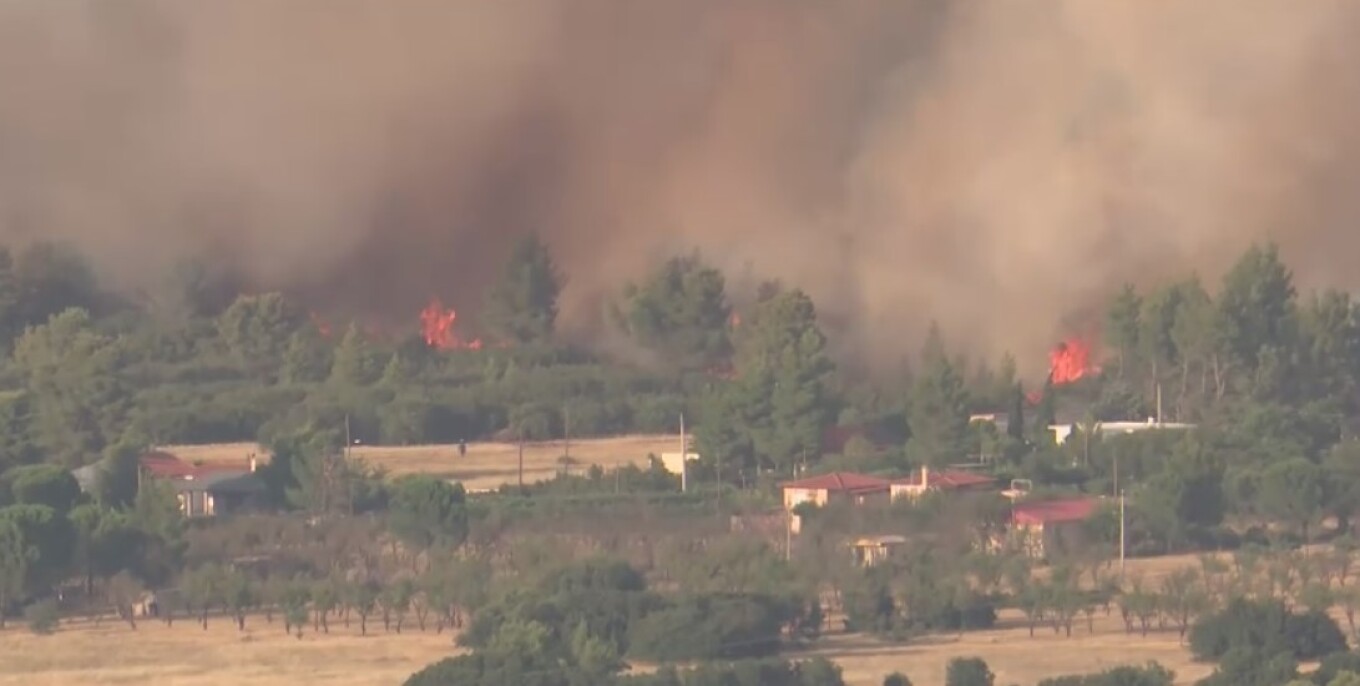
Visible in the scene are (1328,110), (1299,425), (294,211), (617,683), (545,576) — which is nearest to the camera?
(617,683)

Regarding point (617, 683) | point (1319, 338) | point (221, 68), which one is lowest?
point (617, 683)

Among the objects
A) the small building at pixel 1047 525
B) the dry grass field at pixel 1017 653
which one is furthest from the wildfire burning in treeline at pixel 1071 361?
the dry grass field at pixel 1017 653

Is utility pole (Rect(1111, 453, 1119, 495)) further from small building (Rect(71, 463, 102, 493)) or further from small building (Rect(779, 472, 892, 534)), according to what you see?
small building (Rect(71, 463, 102, 493))

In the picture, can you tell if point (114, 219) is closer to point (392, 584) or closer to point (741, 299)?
point (741, 299)

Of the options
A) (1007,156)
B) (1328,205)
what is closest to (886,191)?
(1007,156)

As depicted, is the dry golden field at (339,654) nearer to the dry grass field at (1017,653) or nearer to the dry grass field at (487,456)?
the dry grass field at (1017,653)

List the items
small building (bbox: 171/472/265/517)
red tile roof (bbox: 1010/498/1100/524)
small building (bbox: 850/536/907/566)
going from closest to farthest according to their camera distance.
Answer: small building (bbox: 850/536/907/566)
red tile roof (bbox: 1010/498/1100/524)
small building (bbox: 171/472/265/517)

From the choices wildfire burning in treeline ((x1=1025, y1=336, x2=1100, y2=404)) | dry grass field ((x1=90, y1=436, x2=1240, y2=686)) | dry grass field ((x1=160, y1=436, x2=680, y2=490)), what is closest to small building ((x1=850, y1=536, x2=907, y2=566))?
dry grass field ((x1=90, y1=436, x2=1240, y2=686))
